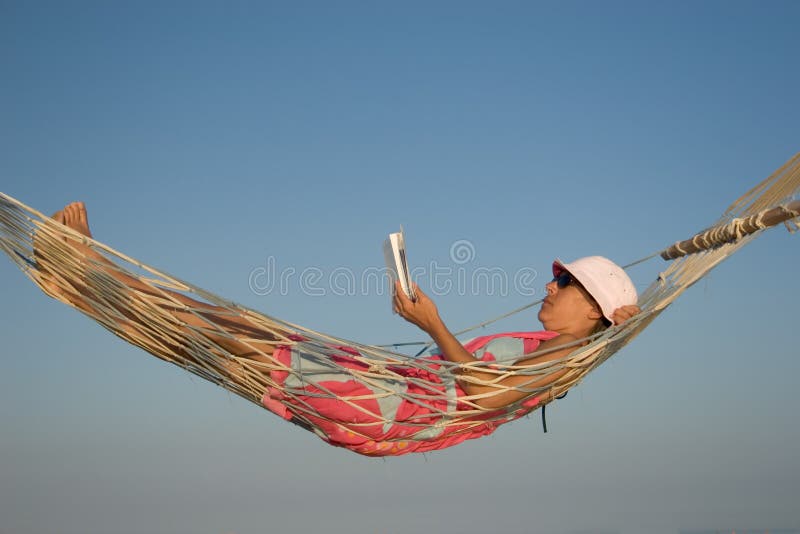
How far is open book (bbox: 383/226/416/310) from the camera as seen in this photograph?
2.10 meters

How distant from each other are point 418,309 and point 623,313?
622 mm

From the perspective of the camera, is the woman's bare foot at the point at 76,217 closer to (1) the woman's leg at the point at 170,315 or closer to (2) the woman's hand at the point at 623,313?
(1) the woman's leg at the point at 170,315

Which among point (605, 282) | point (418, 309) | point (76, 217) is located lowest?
point (418, 309)

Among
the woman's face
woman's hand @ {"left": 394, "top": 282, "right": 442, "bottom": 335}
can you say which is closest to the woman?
woman's hand @ {"left": 394, "top": 282, "right": 442, "bottom": 335}

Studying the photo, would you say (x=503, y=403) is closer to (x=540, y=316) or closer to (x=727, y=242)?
(x=540, y=316)

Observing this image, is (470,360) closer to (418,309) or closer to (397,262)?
(418,309)

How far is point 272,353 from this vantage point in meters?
2.35

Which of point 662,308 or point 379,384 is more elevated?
point 662,308

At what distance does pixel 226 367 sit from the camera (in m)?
2.30

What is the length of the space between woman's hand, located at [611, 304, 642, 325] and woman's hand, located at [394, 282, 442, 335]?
1.78ft

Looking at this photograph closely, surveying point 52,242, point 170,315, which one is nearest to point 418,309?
point 170,315

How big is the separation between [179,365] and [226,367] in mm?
156

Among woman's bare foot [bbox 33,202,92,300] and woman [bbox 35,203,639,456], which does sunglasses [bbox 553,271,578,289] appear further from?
woman's bare foot [bbox 33,202,92,300]

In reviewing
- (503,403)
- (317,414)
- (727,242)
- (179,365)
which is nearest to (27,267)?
(179,365)
